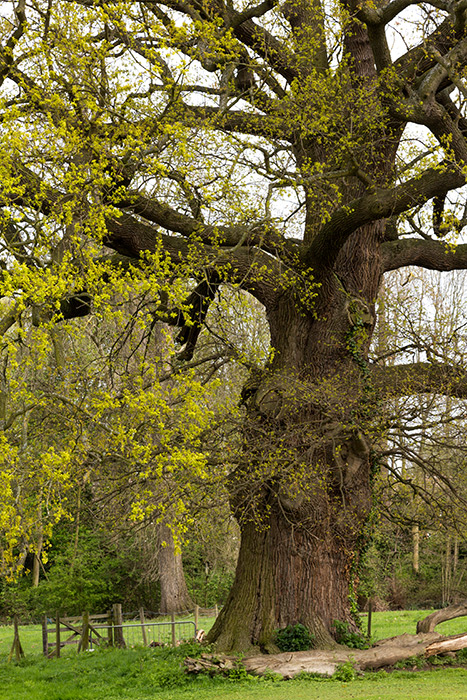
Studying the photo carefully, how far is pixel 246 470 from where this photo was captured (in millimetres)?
11414

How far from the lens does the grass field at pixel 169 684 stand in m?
9.20

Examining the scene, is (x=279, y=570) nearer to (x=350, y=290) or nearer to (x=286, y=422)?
(x=286, y=422)

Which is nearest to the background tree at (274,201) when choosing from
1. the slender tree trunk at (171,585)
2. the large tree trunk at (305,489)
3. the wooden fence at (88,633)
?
the large tree trunk at (305,489)

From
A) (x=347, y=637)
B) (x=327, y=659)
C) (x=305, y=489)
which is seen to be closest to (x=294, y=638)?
(x=327, y=659)

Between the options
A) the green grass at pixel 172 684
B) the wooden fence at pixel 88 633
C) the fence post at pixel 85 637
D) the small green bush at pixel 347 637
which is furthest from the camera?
the fence post at pixel 85 637

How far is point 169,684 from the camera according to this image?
34.8 ft

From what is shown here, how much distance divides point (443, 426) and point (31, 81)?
315 inches

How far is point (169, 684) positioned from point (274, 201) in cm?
755

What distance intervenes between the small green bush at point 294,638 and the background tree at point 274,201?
21 centimetres

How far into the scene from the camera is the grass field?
9.20 meters

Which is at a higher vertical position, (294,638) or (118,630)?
(294,638)

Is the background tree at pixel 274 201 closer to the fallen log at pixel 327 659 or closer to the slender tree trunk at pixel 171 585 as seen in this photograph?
the fallen log at pixel 327 659

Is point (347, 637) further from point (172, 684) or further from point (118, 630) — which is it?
point (118, 630)

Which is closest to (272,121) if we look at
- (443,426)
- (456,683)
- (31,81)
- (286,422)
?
(31,81)
